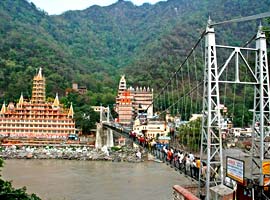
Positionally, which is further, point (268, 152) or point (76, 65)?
point (76, 65)

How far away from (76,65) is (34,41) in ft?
20.6

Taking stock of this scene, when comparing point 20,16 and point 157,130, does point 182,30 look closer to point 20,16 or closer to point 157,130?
point 20,16

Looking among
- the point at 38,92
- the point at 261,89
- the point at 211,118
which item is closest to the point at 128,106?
the point at 38,92

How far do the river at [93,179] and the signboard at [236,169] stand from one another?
268 inches

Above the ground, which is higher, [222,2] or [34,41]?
[222,2]

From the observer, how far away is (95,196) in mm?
13492

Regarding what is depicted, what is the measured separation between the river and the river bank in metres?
1.17

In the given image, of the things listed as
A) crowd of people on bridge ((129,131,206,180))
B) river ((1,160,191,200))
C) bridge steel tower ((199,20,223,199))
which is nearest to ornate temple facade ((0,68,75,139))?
river ((1,160,191,200))

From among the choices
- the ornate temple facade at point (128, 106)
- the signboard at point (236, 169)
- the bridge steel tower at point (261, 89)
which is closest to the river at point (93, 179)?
the bridge steel tower at point (261, 89)

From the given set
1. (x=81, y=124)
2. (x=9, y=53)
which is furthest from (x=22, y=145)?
(x=9, y=53)

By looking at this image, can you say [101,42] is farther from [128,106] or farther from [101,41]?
[128,106]

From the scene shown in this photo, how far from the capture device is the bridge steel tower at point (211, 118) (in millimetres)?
6539

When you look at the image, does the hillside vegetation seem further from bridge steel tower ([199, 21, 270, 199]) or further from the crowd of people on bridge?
bridge steel tower ([199, 21, 270, 199])

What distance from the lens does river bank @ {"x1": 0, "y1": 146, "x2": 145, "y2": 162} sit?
24.7m
